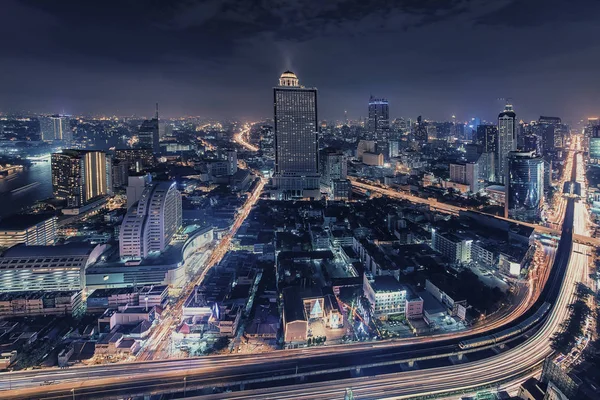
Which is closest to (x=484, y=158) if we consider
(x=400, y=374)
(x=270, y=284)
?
(x=270, y=284)

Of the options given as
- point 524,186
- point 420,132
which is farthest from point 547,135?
point 524,186

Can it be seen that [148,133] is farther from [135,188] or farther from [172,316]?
[172,316]

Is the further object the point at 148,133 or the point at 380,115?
the point at 380,115

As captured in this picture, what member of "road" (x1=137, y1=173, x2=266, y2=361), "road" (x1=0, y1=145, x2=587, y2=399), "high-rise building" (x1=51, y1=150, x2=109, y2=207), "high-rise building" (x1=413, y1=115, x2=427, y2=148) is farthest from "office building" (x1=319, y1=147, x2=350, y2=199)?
"high-rise building" (x1=413, y1=115, x2=427, y2=148)

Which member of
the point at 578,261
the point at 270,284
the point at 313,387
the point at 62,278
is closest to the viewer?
the point at 313,387

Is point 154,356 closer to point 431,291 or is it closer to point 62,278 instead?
point 62,278

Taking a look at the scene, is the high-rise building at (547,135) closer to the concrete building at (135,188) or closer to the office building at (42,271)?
the concrete building at (135,188)

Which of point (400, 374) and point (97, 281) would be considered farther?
point (97, 281)
